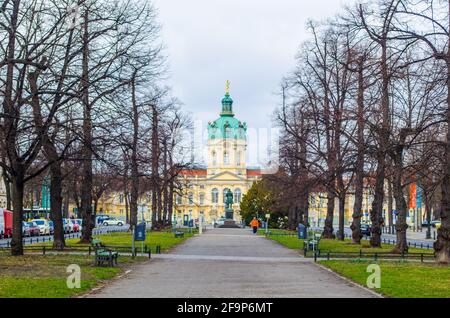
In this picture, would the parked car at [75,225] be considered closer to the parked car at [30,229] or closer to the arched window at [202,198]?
the parked car at [30,229]

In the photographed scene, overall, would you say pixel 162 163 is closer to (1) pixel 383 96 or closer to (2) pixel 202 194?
(1) pixel 383 96

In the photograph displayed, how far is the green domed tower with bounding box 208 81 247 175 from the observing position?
596ft

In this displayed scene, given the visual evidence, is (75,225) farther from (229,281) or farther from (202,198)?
(202,198)

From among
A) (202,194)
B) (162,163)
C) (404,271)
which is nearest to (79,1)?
(404,271)

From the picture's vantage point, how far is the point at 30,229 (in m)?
70.4

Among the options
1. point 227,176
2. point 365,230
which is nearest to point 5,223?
point 365,230

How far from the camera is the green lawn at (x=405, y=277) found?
18964mm

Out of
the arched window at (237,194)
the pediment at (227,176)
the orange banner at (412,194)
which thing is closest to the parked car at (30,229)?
the orange banner at (412,194)

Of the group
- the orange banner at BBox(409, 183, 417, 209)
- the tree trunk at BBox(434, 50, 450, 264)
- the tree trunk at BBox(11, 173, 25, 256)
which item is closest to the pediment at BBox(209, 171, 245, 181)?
the orange banner at BBox(409, 183, 417, 209)

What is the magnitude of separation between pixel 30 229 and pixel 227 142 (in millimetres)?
115680

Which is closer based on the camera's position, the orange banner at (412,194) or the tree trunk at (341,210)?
the tree trunk at (341,210)

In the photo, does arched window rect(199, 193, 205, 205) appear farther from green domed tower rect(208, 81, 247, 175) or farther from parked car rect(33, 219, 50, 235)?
parked car rect(33, 219, 50, 235)

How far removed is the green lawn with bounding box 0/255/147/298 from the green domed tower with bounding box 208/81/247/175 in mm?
149522

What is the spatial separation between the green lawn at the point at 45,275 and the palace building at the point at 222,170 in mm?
150197
